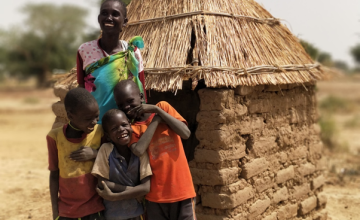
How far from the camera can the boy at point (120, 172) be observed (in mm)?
2570

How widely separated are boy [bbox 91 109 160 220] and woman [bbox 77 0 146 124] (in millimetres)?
421

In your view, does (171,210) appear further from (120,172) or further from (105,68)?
(105,68)

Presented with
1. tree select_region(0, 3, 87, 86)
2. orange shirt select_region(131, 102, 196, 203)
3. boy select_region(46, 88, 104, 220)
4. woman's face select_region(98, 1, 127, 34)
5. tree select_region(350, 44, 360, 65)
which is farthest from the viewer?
tree select_region(350, 44, 360, 65)

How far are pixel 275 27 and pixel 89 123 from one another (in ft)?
10.0

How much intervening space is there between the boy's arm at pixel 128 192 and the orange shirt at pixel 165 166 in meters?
0.09

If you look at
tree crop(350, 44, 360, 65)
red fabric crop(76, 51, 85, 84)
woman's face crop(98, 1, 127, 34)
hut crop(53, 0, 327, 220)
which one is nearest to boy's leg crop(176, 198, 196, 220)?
hut crop(53, 0, 327, 220)

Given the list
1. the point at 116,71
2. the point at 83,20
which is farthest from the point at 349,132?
the point at 83,20

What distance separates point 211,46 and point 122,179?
66.7 inches

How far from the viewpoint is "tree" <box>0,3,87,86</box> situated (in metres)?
27.8

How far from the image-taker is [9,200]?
5613 millimetres

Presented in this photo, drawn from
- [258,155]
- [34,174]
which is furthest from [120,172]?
[34,174]

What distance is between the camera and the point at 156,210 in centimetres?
283

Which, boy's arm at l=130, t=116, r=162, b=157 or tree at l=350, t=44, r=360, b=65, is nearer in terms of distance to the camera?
boy's arm at l=130, t=116, r=162, b=157

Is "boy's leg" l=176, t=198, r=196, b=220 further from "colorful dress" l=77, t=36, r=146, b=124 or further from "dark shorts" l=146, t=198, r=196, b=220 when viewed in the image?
"colorful dress" l=77, t=36, r=146, b=124
